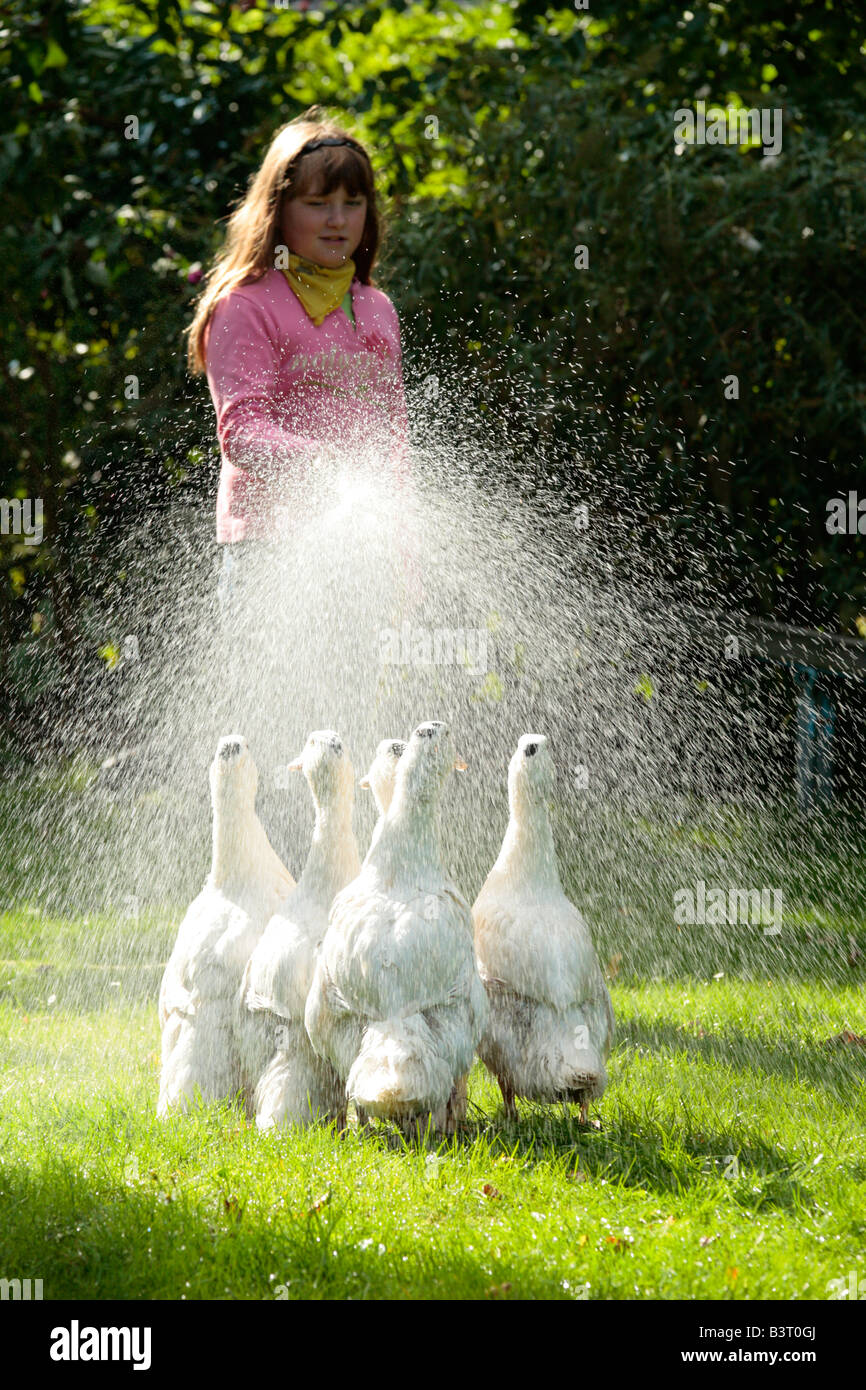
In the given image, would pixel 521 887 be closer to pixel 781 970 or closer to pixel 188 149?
pixel 781 970

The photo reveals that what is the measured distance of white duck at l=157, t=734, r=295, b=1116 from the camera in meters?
3.03

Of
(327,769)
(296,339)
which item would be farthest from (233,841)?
(296,339)

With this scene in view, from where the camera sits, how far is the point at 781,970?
176 inches

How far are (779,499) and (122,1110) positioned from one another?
4.57 metres

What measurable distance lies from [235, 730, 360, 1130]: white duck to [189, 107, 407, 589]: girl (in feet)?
2.76

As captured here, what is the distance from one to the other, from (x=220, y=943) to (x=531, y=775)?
2.45 feet

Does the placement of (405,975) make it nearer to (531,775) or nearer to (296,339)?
(531,775)

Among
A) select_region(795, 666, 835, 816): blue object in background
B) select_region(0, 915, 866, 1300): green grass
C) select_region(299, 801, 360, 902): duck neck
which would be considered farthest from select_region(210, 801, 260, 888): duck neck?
select_region(795, 666, 835, 816): blue object in background

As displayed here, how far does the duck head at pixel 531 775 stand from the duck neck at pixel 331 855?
0.36m

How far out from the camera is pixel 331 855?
3061 millimetres

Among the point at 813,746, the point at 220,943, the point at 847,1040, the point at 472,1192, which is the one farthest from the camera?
the point at 813,746

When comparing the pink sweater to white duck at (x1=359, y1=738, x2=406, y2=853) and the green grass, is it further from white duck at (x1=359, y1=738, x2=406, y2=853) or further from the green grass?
the green grass

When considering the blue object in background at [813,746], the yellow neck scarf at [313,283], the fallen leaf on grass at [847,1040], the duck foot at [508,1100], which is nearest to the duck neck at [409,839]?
the duck foot at [508,1100]

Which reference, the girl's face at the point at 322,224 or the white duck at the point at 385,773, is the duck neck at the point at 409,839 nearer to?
the white duck at the point at 385,773
